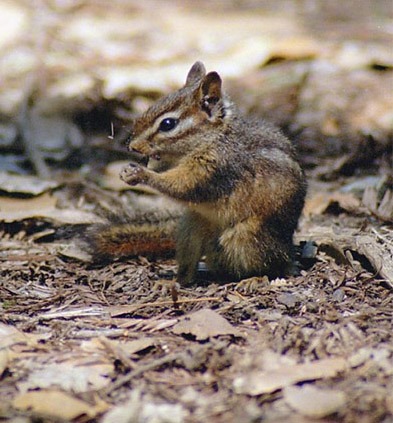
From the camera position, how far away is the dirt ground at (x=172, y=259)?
3.29m

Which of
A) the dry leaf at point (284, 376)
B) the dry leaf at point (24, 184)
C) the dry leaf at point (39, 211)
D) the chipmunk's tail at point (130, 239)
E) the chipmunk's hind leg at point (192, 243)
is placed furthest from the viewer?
the dry leaf at point (24, 184)

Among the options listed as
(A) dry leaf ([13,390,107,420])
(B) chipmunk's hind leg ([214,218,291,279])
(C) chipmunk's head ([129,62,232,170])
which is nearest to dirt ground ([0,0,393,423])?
(A) dry leaf ([13,390,107,420])

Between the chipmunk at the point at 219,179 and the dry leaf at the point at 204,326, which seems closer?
the dry leaf at the point at 204,326

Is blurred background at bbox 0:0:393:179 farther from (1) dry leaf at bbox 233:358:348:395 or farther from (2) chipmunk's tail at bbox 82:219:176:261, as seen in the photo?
(1) dry leaf at bbox 233:358:348:395

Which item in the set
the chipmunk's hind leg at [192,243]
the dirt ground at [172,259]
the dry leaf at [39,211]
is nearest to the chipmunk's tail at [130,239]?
the dirt ground at [172,259]

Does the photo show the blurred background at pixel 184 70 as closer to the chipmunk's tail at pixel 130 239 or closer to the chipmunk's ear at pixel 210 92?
the chipmunk's tail at pixel 130 239

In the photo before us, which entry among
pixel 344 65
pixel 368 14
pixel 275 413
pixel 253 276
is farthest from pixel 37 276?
pixel 368 14

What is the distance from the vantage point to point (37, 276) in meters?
4.92

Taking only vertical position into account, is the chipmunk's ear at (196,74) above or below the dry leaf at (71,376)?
above

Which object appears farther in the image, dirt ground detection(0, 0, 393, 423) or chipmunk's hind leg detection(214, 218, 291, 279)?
chipmunk's hind leg detection(214, 218, 291, 279)

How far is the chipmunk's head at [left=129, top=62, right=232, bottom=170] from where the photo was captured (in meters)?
4.70

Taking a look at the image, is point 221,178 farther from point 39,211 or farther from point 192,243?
point 39,211

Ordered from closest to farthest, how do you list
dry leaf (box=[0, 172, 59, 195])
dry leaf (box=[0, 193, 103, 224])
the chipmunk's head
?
the chipmunk's head < dry leaf (box=[0, 193, 103, 224]) < dry leaf (box=[0, 172, 59, 195])

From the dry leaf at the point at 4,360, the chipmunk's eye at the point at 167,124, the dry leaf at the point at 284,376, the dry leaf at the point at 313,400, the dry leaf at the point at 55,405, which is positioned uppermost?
the chipmunk's eye at the point at 167,124
